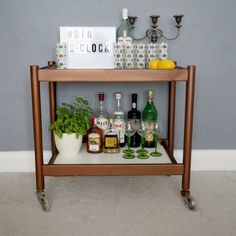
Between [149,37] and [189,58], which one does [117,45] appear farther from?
[189,58]

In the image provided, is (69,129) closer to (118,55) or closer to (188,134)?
(118,55)

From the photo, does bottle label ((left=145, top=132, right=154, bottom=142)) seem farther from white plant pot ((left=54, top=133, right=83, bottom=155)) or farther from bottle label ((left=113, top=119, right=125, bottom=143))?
white plant pot ((left=54, top=133, right=83, bottom=155))

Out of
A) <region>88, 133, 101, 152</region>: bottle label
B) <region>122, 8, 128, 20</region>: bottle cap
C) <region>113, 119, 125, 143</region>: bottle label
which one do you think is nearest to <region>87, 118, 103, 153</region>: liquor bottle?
<region>88, 133, 101, 152</region>: bottle label

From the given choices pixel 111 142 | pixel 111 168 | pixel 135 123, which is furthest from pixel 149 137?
pixel 111 168

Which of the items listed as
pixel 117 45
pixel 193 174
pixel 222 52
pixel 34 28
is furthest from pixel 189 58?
pixel 34 28

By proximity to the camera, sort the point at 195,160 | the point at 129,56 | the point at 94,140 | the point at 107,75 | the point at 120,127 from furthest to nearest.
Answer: the point at 195,160 → the point at 120,127 → the point at 94,140 → the point at 129,56 → the point at 107,75

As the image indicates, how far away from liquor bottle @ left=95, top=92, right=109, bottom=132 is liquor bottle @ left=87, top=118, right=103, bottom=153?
0.21 feet

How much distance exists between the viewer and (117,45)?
62.6 inches

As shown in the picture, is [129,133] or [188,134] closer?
[188,134]

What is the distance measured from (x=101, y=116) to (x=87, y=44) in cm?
38

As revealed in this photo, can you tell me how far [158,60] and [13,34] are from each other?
2.56ft

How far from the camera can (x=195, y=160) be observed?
200 cm

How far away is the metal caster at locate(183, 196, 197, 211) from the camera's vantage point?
59.6 inches

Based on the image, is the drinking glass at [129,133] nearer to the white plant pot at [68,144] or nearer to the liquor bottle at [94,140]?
the liquor bottle at [94,140]
